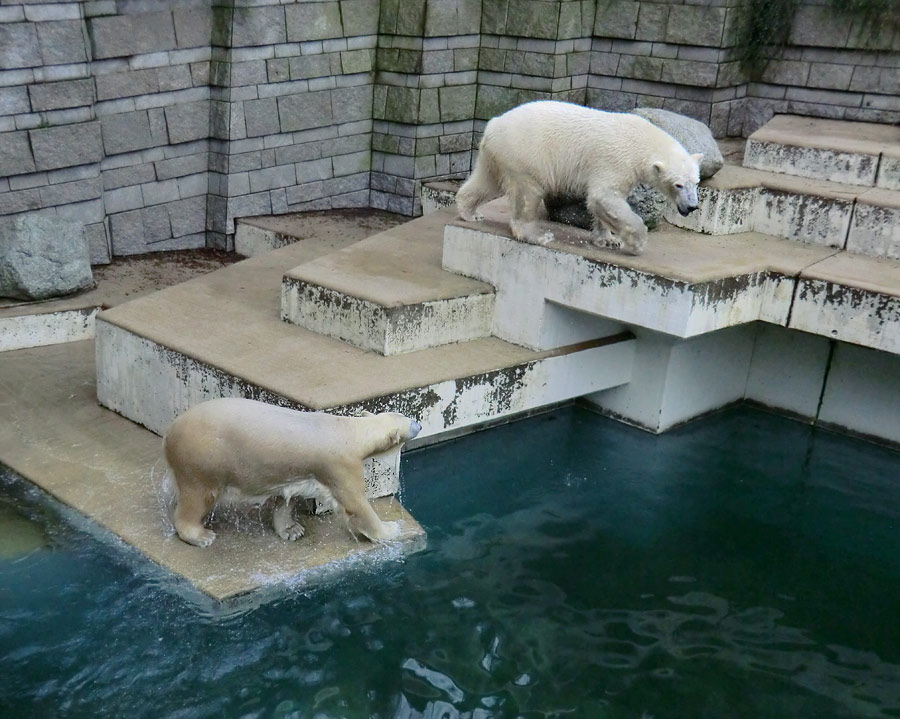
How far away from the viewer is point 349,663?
4.85 metres

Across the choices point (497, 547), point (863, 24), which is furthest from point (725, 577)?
point (863, 24)

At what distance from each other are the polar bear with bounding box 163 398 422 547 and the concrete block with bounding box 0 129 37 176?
3.61 metres

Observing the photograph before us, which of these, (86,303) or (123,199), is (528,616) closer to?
(86,303)

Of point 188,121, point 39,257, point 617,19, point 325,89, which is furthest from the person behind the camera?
point 617,19

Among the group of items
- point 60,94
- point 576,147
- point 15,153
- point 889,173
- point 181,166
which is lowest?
point 181,166

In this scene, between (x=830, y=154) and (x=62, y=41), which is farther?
(x=830, y=154)

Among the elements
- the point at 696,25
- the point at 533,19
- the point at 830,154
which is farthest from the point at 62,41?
the point at 830,154

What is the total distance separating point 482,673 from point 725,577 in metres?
1.69

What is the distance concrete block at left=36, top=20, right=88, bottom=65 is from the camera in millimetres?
7832

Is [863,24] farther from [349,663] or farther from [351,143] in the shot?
[349,663]

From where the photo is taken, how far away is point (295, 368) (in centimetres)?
632

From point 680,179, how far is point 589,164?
23.3 inches

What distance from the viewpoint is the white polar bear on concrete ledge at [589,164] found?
6.64 meters

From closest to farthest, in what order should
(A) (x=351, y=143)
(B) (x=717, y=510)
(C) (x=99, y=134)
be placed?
1. (B) (x=717, y=510)
2. (C) (x=99, y=134)
3. (A) (x=351, y=143)
